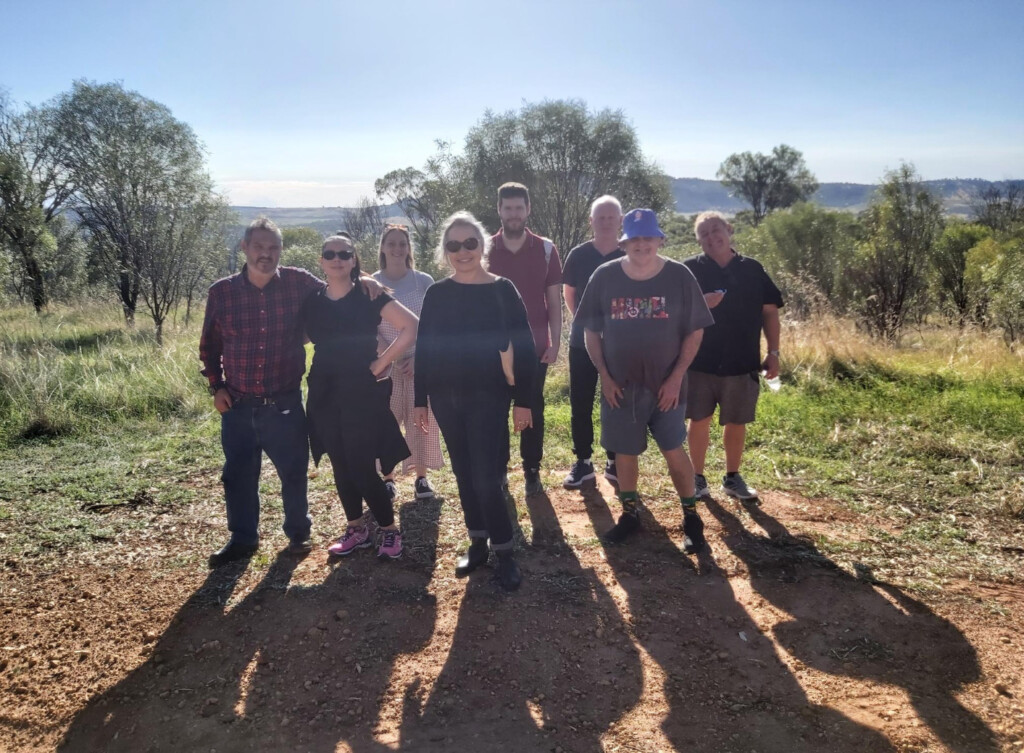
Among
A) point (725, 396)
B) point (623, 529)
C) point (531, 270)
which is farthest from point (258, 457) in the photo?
point (725, 396)

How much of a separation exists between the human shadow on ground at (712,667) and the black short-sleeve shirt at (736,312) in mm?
1142

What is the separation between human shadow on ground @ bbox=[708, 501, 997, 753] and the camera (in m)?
2.22

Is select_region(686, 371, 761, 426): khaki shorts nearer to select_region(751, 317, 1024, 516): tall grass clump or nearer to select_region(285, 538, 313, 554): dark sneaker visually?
select_region(751, 317, 1024, 516): tall grass clump

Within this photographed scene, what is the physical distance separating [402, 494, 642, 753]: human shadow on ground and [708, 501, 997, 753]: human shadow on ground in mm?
786

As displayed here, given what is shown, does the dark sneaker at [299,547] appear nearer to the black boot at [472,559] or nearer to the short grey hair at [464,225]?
the black boot at [472,559]

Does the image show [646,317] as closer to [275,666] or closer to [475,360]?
[475,360]

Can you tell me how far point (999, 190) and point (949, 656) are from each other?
43144 millimetres

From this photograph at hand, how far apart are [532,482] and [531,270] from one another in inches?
56.9

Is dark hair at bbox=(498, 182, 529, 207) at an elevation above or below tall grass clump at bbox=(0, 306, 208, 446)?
above

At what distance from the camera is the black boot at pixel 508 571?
121 inches

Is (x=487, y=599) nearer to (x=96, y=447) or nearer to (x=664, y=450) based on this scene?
(x=664, y=450)

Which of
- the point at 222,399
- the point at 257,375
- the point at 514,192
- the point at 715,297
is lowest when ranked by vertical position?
the point at 222,399

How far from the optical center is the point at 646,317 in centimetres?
317

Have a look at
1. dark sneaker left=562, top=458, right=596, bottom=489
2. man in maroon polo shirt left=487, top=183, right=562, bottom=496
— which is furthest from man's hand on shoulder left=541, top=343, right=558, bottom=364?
dark sneaker left=562, top=458, right=596, bottom=489
